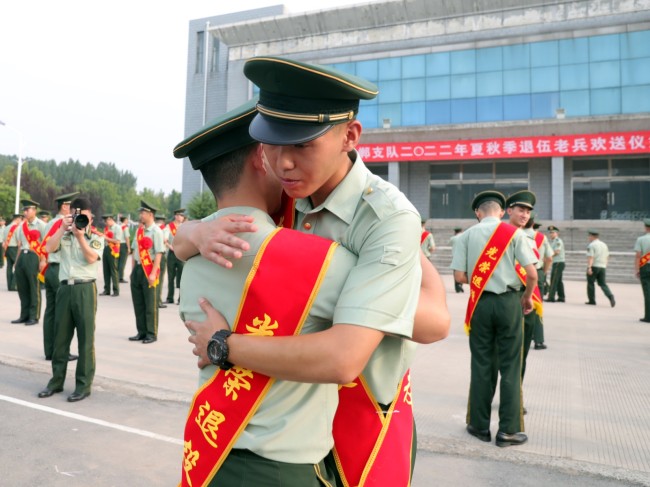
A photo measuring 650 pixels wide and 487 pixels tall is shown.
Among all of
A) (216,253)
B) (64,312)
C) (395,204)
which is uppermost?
(395,204)

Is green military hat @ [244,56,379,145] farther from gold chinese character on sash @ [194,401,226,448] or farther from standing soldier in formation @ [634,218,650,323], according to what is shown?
standing soldier in formation @ [634,218,650,323]

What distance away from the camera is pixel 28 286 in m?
8.91

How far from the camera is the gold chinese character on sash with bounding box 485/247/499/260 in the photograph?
443cm

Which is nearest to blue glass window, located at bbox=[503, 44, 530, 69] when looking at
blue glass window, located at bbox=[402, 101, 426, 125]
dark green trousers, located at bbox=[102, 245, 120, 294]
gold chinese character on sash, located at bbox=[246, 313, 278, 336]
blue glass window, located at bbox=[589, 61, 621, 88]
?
blue glass window, located at bbox=[589, 61, 621, 88]

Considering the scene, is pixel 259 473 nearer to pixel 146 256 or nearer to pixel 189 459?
pixel 189 459

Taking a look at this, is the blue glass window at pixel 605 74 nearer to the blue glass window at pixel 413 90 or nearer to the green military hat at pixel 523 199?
the blue glass window at pixel 413 90

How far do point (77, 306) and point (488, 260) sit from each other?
13.0 ft

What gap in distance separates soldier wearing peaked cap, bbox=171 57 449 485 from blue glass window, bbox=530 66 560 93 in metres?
26.5

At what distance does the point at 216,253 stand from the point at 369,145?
26.9m

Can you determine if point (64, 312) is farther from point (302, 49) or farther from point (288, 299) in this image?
point (302, 49)

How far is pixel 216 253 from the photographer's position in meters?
1.26

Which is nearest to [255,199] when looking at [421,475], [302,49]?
[421,475]

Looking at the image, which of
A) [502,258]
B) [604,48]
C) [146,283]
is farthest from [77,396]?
[604,48]

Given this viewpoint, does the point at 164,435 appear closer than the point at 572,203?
Yes
